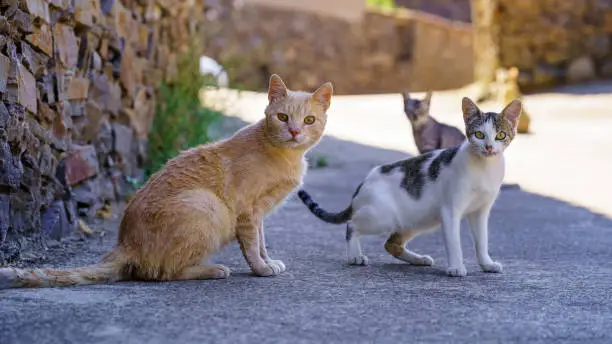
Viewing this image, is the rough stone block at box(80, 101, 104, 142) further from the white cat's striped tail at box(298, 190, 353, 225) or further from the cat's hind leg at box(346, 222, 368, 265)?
the cat's hind leg at box(346, 222, 368, 265)

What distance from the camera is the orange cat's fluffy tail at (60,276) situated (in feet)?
10.4

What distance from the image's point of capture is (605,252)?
4.63 m

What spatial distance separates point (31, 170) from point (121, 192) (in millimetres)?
1607

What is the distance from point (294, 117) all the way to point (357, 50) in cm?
1293

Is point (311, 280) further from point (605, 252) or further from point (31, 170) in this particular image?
point (605, 252)

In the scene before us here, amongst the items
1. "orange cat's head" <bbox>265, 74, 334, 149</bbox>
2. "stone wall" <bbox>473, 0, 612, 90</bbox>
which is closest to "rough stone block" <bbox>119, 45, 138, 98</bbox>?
"orange cat's head" <bbox>265, 74, 334, 149</bbox>

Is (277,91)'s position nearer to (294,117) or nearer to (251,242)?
(294,117)

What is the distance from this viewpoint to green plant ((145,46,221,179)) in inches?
257

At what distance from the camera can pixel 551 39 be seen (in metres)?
12.1

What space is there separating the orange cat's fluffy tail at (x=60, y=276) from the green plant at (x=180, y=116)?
2.76 m

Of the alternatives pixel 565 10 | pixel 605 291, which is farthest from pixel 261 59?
pixel 605 291

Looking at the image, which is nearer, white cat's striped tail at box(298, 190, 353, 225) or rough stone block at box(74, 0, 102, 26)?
white cat's striped tail at box(298, 190, 353, 225)

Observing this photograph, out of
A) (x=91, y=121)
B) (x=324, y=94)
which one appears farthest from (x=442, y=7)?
(x=324, y=94)

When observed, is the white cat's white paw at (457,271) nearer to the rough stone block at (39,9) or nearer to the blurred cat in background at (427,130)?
the blurred cat in background at (427,130)
